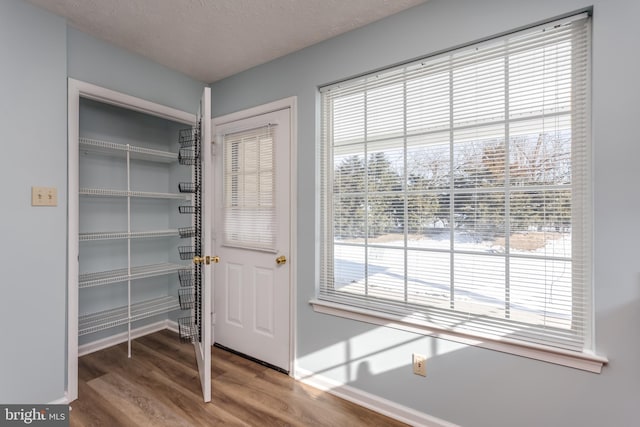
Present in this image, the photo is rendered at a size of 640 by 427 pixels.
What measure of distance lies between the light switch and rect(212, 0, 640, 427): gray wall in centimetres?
155

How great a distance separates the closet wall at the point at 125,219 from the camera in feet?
8.50

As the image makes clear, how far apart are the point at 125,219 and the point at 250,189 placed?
4.33ft

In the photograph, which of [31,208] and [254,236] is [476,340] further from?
[31,208]

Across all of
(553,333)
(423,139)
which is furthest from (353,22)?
(553,333)

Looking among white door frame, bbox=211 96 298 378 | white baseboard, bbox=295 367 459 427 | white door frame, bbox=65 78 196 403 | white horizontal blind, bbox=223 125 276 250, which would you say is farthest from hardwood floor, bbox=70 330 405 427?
white horizontal blind, bbox=223 125 276 250

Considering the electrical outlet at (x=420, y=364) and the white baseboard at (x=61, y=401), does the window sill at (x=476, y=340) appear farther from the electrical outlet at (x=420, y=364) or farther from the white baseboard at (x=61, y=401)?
the white baseboard at (x=61, y=401)

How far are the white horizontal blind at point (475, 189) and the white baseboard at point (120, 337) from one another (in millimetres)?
2068

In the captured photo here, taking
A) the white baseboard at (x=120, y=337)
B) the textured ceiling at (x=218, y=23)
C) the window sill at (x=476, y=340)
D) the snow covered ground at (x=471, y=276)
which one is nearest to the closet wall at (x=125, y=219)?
the white baseboard at (x=120, y=337)

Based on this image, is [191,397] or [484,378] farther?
[191,397]

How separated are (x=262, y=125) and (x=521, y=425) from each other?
2.49 m

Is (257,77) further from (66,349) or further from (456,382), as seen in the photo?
(456,382)

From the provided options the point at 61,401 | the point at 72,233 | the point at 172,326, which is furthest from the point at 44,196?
the point at 172,326

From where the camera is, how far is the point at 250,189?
8.53ft

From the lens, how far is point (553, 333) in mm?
1461
